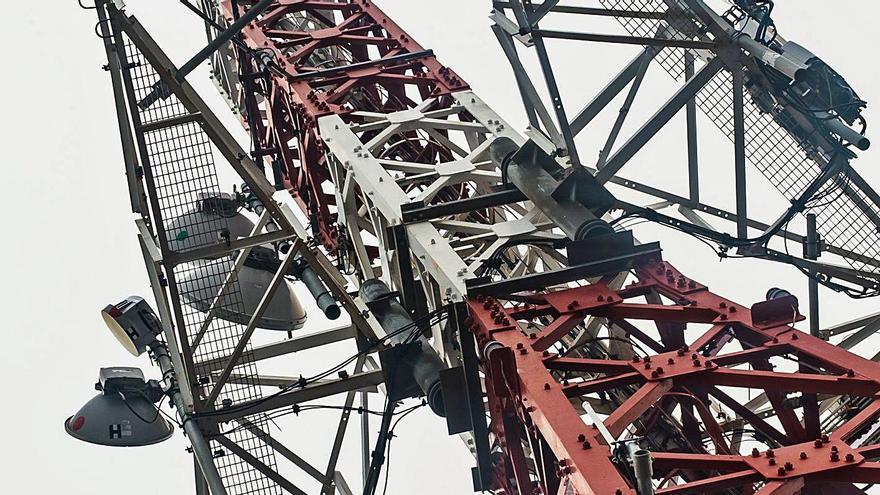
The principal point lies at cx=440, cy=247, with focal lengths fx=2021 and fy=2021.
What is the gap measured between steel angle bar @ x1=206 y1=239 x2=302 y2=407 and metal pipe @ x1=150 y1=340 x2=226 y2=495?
439mm

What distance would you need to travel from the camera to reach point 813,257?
28250mm

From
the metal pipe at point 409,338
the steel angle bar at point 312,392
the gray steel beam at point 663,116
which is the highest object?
the gray steel beam at point 663,116

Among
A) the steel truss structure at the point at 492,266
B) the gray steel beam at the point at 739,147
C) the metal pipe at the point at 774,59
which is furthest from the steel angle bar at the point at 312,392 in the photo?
the metal pipe at the point at 774,59

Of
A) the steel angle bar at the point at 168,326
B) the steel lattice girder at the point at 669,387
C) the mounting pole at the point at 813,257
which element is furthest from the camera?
the steel angle bar at the point at 168,326

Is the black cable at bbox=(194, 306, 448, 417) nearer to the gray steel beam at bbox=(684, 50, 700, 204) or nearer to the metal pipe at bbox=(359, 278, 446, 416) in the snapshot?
the metal pipe at bbox=(359, 278, 446, 416)

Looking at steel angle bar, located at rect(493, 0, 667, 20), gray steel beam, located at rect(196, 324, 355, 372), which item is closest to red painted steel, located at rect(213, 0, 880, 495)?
gray steel beam, located at rect(196, 324, 355, 372)

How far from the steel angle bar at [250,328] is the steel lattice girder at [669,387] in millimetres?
5339

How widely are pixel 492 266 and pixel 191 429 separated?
213 inches

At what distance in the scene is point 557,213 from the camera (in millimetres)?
24969

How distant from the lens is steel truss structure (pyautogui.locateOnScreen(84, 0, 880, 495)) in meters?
21.7

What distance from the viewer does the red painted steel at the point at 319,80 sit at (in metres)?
30.4

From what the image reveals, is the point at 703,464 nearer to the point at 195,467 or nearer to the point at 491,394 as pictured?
the point at 491,394

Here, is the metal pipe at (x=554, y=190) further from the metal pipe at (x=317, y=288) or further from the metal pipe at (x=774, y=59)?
the metal pipe at (x=317, y=288)

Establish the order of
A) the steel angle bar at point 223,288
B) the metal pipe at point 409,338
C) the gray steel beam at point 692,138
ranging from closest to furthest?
the metal pipe at point 409,338 → the steel angle bar at point 223,288 → the gray steel beam at point 692,138
